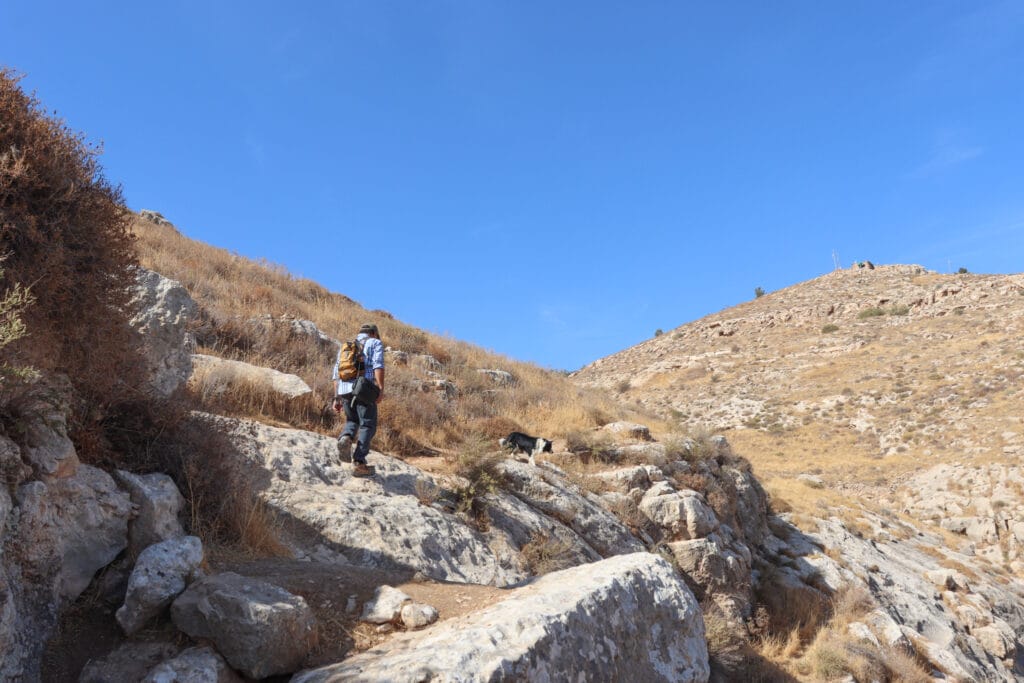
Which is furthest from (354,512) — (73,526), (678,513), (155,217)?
(155,217)

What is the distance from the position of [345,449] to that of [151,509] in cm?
251

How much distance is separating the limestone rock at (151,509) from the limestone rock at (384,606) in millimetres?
1399

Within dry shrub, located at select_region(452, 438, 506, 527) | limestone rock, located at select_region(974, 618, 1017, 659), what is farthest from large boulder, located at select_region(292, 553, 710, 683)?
limestone rock, located at select_region(974, 618, 1017, 659)

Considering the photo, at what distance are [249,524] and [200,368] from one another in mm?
3524

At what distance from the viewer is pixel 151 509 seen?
4.13 metres

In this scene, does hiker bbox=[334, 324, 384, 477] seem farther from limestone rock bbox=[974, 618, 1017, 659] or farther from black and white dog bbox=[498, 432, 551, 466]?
limestone rock bbox=[974, 618, 1017, 659]

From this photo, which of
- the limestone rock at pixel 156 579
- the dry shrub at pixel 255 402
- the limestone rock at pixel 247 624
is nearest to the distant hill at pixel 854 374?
the dry shrub at pixel 255 402

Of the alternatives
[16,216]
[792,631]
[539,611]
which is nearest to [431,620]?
[539,611]

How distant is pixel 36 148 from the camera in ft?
13.3

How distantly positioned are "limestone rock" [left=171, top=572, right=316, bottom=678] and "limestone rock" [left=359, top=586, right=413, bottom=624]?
53 cm

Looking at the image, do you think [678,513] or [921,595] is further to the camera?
[921,595]

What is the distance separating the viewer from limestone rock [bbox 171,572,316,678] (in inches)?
126

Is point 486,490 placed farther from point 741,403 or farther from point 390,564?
point 741,403

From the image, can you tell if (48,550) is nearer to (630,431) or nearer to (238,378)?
(238,378)
